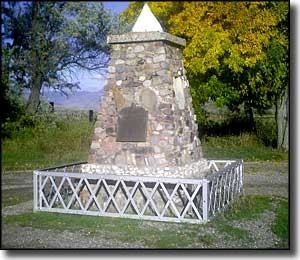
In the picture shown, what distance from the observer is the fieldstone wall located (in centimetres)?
487

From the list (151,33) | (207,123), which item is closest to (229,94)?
(207,123)

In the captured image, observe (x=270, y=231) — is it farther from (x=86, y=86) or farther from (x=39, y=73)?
(x=39, y=73)

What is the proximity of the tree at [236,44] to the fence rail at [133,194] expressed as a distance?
640 mm

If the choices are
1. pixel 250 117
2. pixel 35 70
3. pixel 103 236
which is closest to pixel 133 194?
pixel 103 236

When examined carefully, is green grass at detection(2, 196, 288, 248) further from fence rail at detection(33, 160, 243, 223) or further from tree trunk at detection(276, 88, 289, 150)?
tree trunk at detection(276, 88, 289, 150)

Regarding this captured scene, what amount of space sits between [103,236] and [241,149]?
133 cm

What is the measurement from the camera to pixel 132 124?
16.4 feet

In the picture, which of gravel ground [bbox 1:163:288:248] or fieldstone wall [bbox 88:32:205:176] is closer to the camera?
gravel ground [bbox 1:163:288:248]

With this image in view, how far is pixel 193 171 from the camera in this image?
16.7 feet

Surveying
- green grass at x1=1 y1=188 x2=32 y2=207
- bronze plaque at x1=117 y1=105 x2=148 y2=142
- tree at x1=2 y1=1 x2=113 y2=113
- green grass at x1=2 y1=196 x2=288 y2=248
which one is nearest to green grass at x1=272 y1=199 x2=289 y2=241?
green grass at x1=2 y1=196 x2=288 y2=248

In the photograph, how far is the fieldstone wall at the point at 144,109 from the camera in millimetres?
4871

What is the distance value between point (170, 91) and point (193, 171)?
72cm

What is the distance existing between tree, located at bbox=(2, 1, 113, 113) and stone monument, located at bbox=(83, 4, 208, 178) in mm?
573

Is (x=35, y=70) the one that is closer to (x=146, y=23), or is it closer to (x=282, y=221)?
(x=146, y=23)
